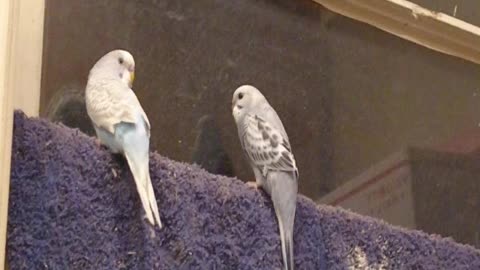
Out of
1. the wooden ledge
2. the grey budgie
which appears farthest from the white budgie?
the wooden ledge

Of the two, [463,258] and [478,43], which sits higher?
[478,43]

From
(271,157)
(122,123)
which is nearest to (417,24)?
(271,157)

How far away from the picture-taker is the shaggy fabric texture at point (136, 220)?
60cm

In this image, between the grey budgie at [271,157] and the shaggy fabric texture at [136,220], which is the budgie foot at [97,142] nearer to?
the shaggy fabric texture at [136,220]

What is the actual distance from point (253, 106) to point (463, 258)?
24cm

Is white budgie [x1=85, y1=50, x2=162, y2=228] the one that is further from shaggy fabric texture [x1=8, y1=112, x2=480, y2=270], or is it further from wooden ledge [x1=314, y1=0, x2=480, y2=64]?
wooden ledge [x1=314, y1=0, x2=480, y2=64]

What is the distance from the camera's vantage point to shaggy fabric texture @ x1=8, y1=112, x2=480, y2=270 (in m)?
0.60

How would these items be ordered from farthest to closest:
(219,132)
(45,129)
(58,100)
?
1. (219,132)
2. (58,100)
3. (45,129)

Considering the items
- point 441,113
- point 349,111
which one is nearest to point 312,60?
point 349,111

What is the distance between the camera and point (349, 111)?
954 millimetres

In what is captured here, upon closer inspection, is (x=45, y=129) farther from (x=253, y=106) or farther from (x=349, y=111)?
(x=349, y=111)

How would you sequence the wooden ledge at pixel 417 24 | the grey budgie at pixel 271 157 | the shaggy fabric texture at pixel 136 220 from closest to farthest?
1. the shaggy fabric texture at pixel 136 220
2. the grey budgie at pixel 271 157
3. the wooden ledge at pixel 417 24

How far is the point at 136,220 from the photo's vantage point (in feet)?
2.10

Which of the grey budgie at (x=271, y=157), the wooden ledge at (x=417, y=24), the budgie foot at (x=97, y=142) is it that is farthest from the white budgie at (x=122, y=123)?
the wooden ledge at (x=417, y=24)
